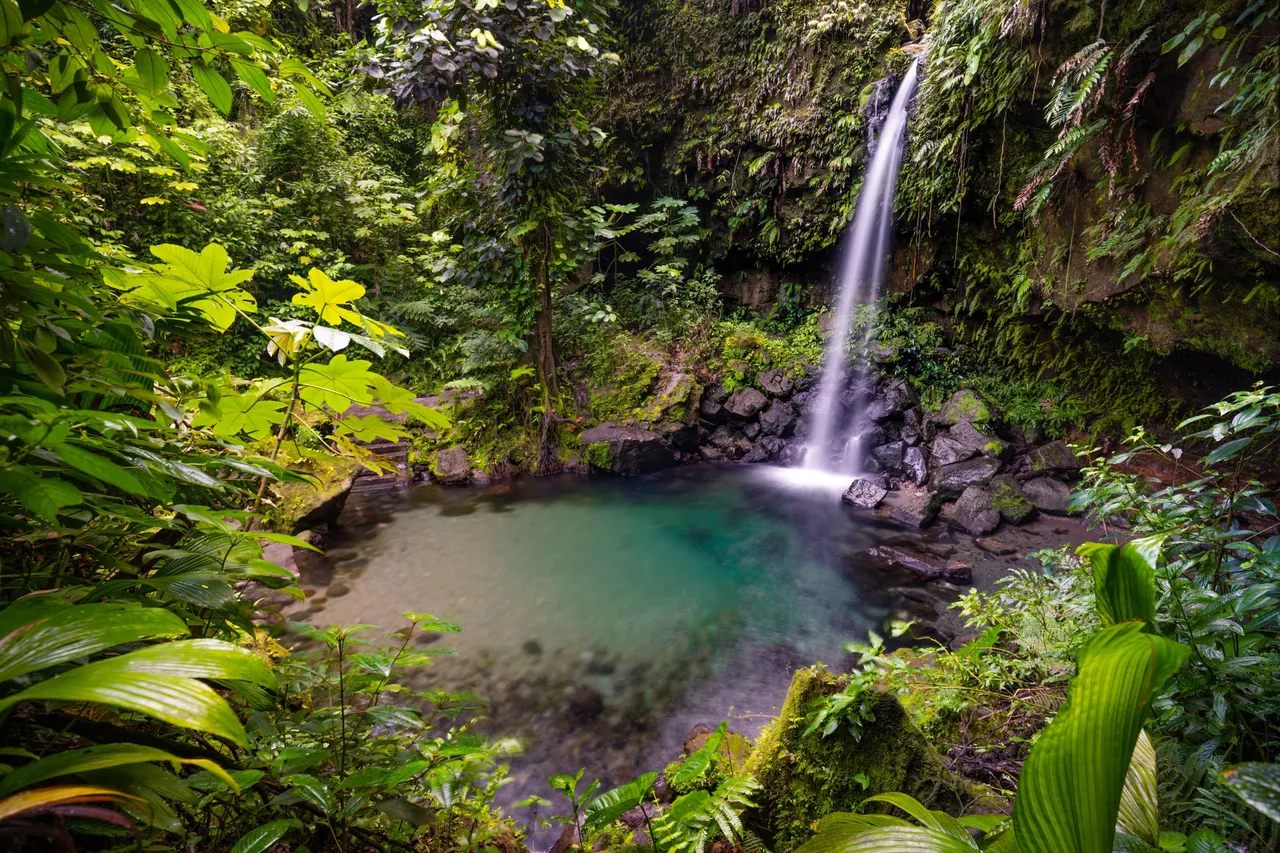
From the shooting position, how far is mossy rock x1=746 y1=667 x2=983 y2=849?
1607 millimetres

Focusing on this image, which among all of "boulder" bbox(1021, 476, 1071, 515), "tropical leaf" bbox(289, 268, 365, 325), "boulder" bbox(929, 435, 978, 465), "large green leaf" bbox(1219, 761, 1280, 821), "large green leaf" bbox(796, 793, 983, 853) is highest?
"tropical leaf" bbox(289, 268, 365, 325)

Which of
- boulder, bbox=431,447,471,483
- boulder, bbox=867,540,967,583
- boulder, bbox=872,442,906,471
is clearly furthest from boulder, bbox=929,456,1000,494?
boulder, bbox=431,447,471,483

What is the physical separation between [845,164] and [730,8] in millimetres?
3962

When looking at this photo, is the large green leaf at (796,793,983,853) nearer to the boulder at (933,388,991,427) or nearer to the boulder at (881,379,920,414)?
the boulder at (933,388,991,427)

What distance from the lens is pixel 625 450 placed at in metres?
7.67

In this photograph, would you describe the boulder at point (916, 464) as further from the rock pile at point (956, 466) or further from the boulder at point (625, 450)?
the boulder at point (625, 450)

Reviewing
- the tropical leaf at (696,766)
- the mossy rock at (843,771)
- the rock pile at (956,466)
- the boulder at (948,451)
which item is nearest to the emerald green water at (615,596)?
the rock pile at (956,466)

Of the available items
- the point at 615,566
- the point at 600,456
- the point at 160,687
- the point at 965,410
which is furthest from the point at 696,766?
the point at 965,410

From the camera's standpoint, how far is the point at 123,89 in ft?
3.81

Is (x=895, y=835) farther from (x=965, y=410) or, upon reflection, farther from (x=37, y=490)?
(x=965, y=410)

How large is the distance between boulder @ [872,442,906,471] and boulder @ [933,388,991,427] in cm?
65

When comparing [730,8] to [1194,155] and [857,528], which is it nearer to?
[1194,155]

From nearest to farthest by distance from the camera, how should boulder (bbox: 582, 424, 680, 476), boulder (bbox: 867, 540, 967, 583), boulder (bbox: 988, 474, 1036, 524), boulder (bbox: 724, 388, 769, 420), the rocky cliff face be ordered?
the rocky cliff face → boulder (bbox: 867, 540, 967, 583) → boulder (bbox: 988, 474, 1036, 524) → boulder (bbox: 582, 424, 680, 476) → boulder (bbox: 724, 388, 769, 420)

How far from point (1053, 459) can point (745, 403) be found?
4.16 meters
